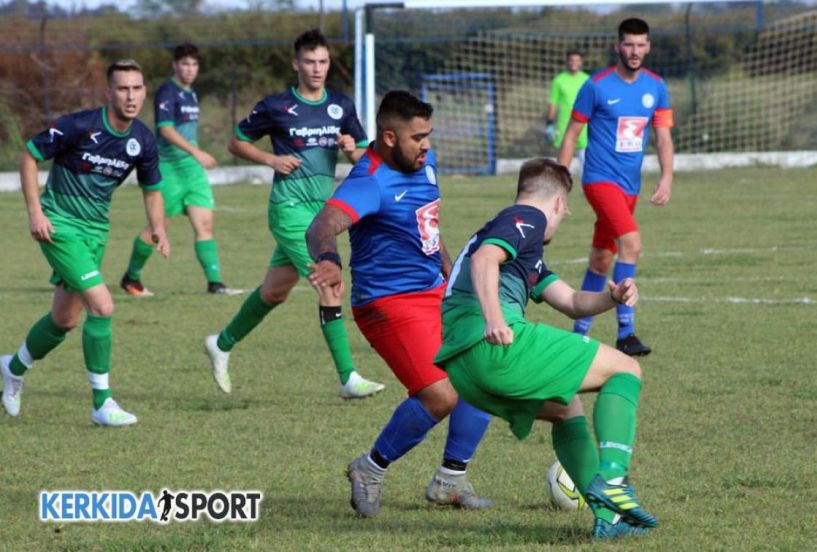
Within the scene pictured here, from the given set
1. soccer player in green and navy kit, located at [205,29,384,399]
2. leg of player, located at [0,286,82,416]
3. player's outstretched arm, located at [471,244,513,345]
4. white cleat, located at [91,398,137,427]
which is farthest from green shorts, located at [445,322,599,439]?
leg of player, located at [0,286,82,416]

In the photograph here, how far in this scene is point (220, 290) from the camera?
43.1 ft

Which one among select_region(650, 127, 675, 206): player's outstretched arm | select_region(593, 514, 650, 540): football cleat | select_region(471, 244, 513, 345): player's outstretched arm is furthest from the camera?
select_region(650, 127, 675, 206): player's outstretched arm

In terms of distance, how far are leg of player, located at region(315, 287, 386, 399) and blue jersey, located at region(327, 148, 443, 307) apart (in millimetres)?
2204

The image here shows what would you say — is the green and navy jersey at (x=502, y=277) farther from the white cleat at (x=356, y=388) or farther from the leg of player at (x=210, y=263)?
the leg of player at (x=210, y=263)

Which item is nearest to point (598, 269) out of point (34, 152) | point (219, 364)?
point (219, 364)

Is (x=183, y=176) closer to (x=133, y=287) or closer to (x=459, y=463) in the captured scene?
(x=133, y=287)

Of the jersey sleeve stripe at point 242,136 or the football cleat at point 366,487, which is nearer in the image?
the football cleat at point 366,487

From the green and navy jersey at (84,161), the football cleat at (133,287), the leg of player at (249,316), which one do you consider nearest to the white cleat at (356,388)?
the leg of player at (249,316)

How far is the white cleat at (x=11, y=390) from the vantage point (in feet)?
25.9

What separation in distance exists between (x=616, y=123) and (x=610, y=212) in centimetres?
69

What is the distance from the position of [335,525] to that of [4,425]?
294 cm

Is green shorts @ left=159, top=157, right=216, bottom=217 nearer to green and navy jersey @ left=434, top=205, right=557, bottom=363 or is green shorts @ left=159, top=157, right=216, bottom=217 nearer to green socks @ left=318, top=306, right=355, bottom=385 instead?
green socks @ left=318, top=306, right=355, bottom=385

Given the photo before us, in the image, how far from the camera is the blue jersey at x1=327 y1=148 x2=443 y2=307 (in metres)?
5.63

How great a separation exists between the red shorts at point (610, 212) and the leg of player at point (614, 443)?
4941mm
